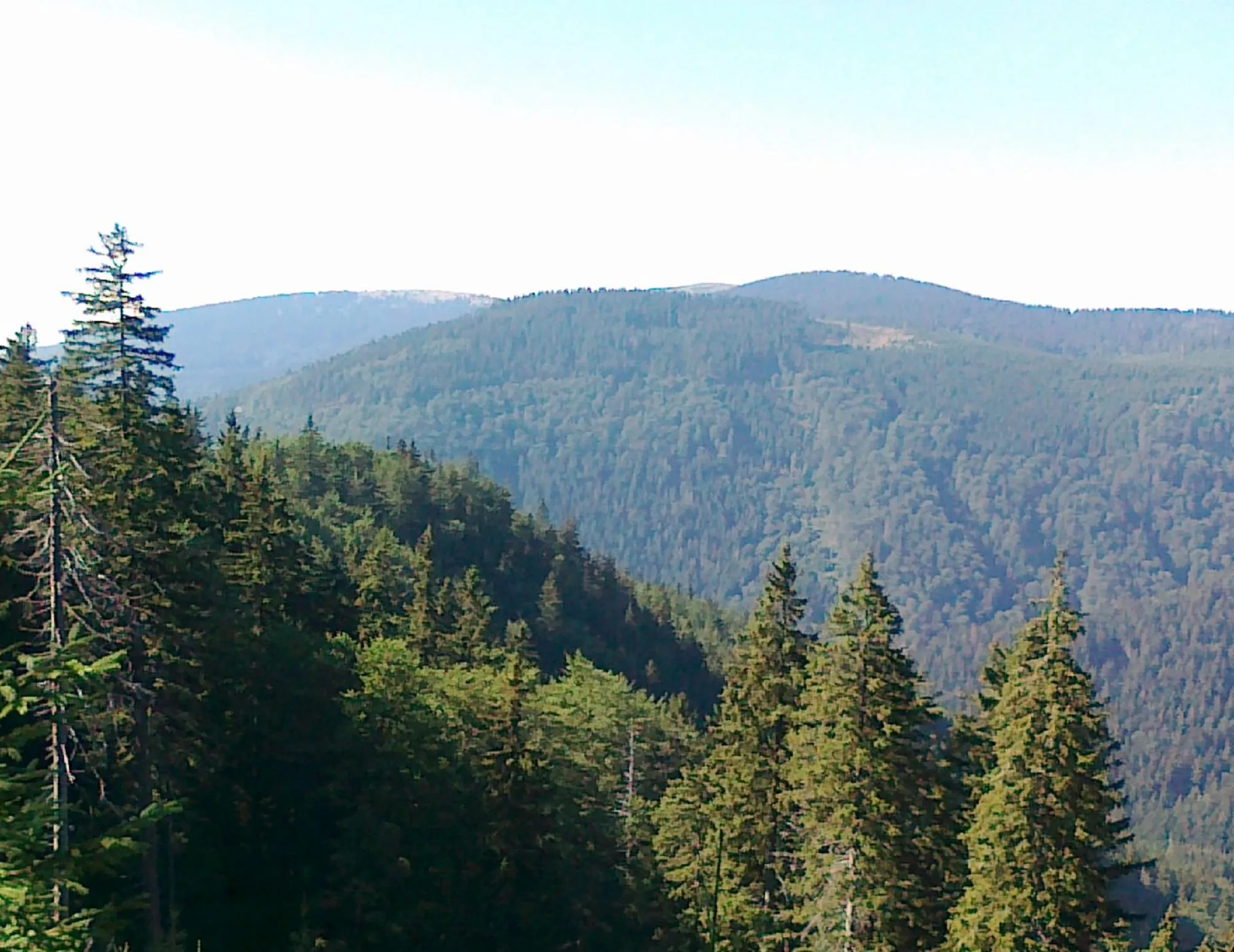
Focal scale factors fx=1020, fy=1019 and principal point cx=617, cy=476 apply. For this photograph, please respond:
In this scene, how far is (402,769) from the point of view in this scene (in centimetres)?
2480

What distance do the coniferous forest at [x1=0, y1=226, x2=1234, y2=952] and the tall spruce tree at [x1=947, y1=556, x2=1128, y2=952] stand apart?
2.5 inches

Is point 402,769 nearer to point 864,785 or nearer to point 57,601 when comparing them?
point 864,785

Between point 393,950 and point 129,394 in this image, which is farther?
point 393,950

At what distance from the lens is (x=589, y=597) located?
3890 inches

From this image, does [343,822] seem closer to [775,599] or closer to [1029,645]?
[775,599]

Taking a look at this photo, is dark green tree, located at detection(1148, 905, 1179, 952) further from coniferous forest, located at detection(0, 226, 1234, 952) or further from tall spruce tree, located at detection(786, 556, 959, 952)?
tall spruce tree, located at detection(786, 556, 959, 952)

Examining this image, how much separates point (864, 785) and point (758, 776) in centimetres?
576

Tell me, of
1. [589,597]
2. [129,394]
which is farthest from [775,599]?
[589,597]

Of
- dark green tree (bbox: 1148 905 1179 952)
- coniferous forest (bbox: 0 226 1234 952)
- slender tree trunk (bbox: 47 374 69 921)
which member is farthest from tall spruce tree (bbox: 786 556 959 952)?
dark green tree (bbox: 1148 905 1179 952)

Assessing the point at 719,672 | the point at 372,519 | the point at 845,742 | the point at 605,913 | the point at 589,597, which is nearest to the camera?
the point at 845,742

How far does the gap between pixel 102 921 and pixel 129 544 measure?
9441mm

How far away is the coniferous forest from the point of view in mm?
14570

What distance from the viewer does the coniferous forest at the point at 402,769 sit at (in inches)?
574

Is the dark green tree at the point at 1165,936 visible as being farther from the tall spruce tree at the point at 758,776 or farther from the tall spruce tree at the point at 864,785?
the tall spruce tree at the point at 864,785
